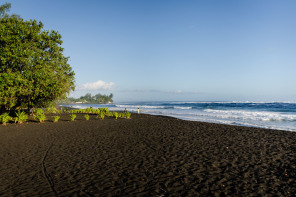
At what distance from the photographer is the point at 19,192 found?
17.9ft

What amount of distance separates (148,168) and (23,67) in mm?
17700

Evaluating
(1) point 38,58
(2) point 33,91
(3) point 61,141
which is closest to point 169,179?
(3) point 61,141

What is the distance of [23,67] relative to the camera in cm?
1875

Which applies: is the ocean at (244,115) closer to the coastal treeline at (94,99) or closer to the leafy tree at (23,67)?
the leafy tree at (23,67)

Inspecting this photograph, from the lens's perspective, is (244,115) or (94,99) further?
(94,99)

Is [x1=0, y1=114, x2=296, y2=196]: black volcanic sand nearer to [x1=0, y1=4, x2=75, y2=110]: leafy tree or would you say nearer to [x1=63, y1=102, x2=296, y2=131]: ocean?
[x1=0, y1=4, x2=75, y2=110]: leafy tree

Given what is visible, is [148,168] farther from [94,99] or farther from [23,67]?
[94,99]

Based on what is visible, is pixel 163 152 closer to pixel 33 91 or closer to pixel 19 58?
pixel 33 91

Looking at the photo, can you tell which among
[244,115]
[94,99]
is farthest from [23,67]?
[94,99]

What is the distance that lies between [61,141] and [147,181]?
804 centimetres

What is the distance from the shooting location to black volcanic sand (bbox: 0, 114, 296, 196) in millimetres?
5551

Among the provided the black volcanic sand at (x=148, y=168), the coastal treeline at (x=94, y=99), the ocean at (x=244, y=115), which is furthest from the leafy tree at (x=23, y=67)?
the coastal treeline at (x=94, y=99)

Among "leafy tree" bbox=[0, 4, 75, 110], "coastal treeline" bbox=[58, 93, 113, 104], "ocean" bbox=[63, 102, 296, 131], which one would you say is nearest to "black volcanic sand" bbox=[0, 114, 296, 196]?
"leafy tree" bbox=[0, 4, 75, 110]

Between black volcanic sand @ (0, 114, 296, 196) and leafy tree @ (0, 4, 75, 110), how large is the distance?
675 cm
